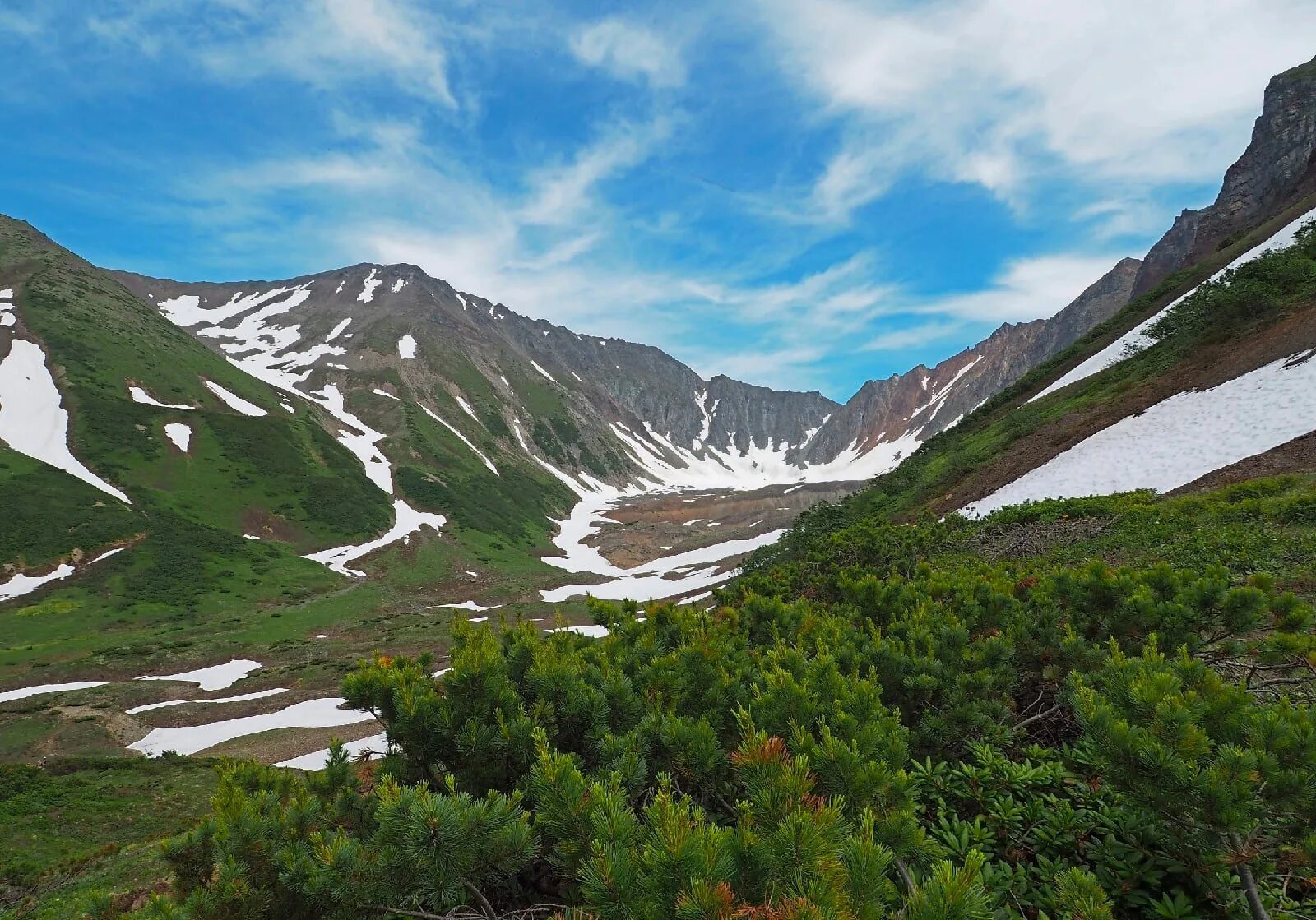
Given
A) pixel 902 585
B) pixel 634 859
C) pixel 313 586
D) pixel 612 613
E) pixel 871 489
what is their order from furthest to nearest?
pixel 313 586
pixel 871 489
pixel 902 585
pixel 612 613
pixel 634 859

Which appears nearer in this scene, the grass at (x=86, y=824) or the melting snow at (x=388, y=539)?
the grass at (x=86, y=824)

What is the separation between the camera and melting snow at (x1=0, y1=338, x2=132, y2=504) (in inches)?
2331

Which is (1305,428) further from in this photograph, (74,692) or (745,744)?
(74,692)

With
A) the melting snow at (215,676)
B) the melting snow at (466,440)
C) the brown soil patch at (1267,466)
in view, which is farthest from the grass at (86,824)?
the melting snow at (466,440)

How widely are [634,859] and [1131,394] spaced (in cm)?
3683

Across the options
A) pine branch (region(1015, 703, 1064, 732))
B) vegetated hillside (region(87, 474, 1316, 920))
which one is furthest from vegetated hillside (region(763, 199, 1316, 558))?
pine branch (region(1015, 703, 1064, 732))

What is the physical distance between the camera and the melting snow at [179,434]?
7006 cm

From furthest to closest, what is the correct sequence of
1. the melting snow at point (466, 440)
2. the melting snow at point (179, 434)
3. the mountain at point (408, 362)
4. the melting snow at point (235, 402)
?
1. the mountain at point (408, 362)
2. the melting snow at point (466, 440)
3. the melting snow at point (235, 402)
4. the melting snow at point (179, 434)

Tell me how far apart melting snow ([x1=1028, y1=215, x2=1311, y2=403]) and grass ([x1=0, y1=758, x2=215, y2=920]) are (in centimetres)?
5237

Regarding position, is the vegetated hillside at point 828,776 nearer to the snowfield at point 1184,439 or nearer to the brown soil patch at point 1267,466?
the brown soil patch at point 1267,466

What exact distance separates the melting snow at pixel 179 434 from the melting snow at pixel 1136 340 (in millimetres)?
91263

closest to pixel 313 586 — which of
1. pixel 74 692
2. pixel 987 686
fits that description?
pixel 74 692

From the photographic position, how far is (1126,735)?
319 centimetres

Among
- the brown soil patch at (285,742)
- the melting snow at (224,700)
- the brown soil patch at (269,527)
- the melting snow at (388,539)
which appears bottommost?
the brown soil patch at (285,742)
